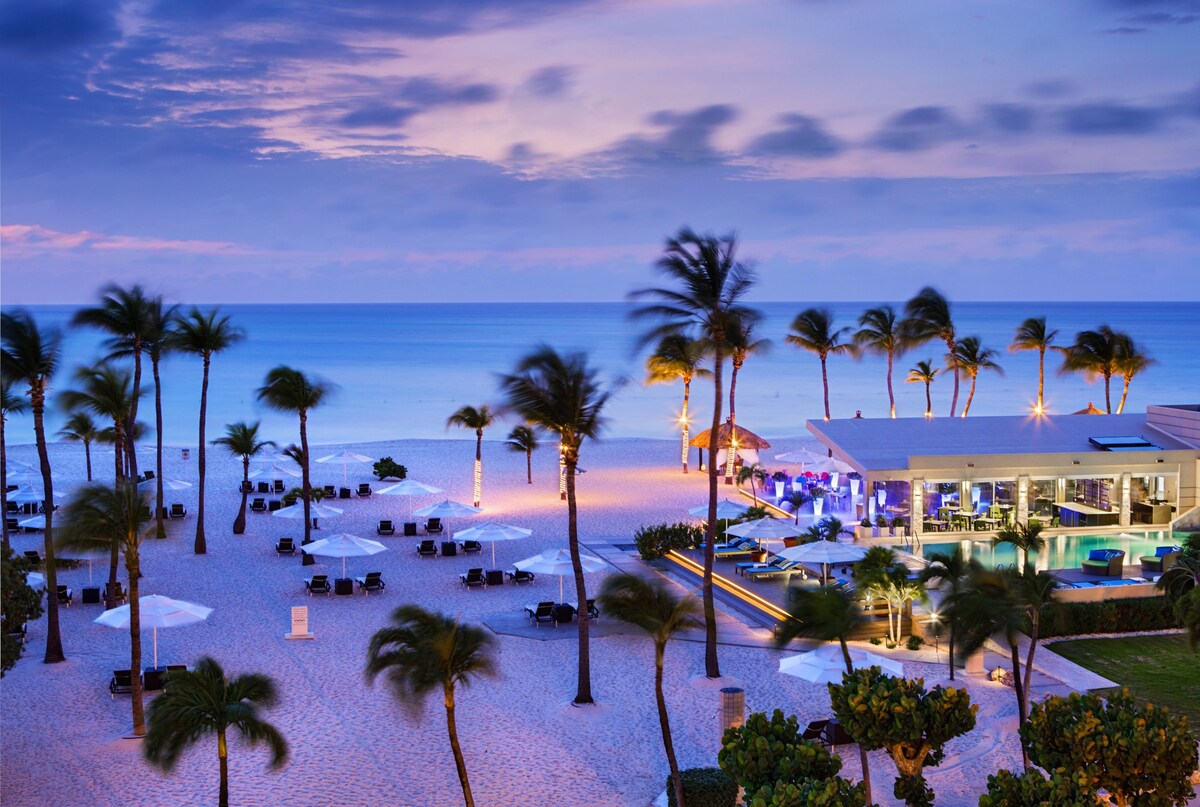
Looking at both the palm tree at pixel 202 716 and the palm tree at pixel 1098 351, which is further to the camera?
the palm tree at pixel 1098 351

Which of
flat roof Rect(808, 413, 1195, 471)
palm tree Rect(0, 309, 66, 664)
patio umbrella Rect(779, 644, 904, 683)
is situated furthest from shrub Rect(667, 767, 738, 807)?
flat roof Rect(808, 413, 1195, 471)

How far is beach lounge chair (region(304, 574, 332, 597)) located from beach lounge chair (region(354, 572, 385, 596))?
2.55 feet

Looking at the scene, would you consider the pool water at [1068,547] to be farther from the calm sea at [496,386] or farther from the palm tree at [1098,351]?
the calm sea at [496,386]

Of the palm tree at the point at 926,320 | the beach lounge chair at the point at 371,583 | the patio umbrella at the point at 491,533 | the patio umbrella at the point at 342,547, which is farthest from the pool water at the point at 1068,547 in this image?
the palm tree at the point at 926,320

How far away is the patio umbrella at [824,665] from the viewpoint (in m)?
16.9

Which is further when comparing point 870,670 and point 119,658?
point 119,658

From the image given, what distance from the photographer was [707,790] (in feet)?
45.4

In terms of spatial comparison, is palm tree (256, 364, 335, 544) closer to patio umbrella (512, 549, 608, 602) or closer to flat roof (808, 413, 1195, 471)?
patio umbrella (512, 549, 608, 602)

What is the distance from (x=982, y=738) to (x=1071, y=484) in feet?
54.7

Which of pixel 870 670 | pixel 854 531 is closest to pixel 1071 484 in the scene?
pixel 854 531

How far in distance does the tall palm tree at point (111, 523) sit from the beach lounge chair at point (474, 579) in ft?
33.5

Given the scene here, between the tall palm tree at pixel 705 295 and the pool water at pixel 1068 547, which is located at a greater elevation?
the tall palm tree at pixel 705 295

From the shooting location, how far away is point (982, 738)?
1675cm

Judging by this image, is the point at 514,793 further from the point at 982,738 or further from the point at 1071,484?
the point at 1071,484
